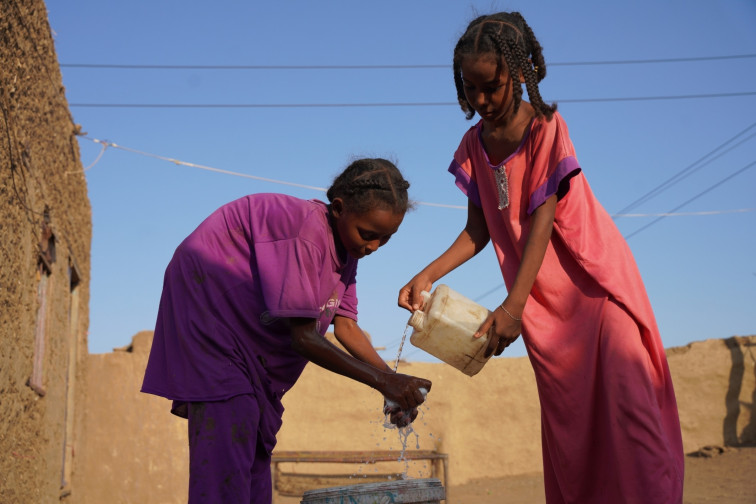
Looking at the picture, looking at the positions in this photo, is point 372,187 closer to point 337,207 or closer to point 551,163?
point 337,207

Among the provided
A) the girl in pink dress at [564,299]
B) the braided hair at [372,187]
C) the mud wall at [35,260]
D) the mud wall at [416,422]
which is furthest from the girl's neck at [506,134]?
the mud wall at [416,422]

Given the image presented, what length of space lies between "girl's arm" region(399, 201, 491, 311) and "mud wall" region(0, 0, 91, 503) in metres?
2.70

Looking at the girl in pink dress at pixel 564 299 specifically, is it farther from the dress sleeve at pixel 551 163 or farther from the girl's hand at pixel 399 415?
the girl's hand at pixel 399 415

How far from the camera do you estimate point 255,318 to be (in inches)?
102

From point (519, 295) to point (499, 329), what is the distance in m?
0.14

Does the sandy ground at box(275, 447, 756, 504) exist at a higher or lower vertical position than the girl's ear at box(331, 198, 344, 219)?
lower

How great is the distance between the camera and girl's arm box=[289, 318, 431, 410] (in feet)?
8.20

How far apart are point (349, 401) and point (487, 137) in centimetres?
822

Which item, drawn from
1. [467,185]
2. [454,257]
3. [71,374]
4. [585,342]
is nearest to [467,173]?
[467,185]

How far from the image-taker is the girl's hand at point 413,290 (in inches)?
120

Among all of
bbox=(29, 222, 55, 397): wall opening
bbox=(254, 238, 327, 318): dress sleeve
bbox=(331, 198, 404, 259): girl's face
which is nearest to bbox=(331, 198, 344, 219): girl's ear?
bbox=(331, 198, 404, 259): girl's face

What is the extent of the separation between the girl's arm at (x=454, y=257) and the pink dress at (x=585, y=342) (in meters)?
0.25

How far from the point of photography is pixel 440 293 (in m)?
2.86

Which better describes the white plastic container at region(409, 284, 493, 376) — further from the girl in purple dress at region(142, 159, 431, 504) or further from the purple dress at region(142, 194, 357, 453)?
the purple dress at region(142, 194, 357, 453)
